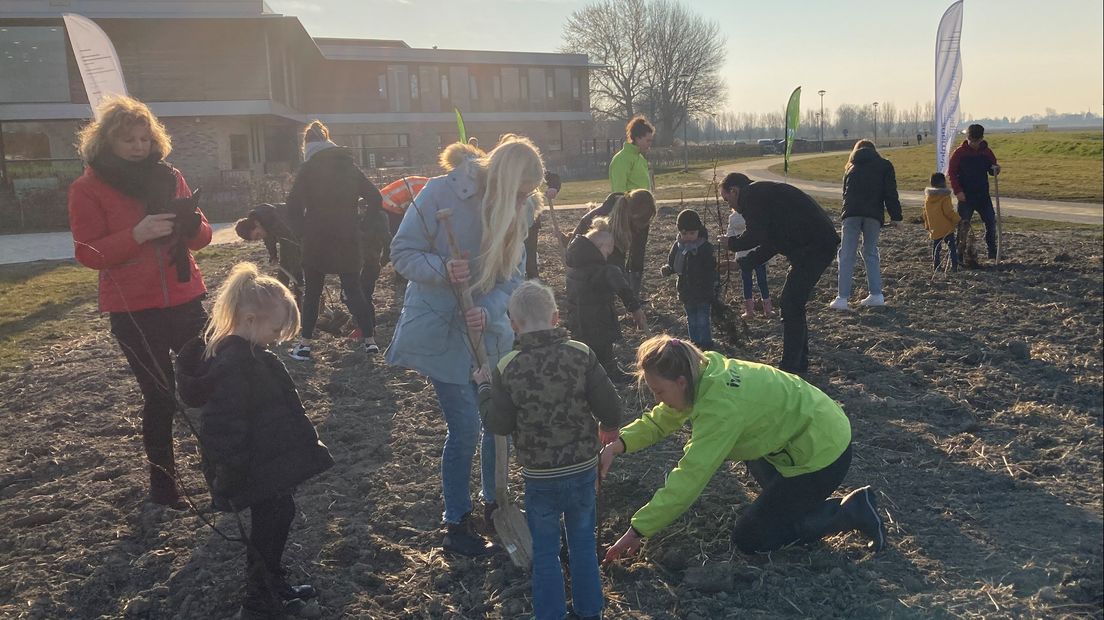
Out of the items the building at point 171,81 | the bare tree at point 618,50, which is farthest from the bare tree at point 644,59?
the building at point 171,81

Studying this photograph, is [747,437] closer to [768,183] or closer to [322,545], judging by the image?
[322,545]

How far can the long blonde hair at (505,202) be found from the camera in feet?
11.6

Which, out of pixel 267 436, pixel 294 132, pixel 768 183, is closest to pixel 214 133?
pixel 294 132

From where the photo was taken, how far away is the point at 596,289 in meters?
5.76

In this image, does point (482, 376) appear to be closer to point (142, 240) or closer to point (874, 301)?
point (142, 240)

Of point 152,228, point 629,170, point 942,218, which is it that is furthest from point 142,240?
point 942,218

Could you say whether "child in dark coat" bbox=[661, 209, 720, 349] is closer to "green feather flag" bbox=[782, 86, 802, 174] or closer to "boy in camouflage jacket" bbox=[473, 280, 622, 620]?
"boy in camouflage jacket" bbox=[473, 280, 622, 620]

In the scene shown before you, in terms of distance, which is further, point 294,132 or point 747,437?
point 294,132

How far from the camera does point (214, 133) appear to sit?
86.3ft

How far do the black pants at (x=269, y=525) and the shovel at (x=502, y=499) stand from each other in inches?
36.3

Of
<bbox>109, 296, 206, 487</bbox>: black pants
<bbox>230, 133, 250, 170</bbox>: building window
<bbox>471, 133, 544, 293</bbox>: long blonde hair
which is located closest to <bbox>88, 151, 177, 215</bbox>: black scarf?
<bbox>109, 296, 206, 487</bbox>: black pants

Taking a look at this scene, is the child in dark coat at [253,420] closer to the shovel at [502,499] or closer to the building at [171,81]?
the shovel at [502,499]

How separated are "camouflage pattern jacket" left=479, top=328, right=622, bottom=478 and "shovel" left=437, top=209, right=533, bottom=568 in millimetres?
528

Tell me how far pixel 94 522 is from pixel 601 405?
2.80m
